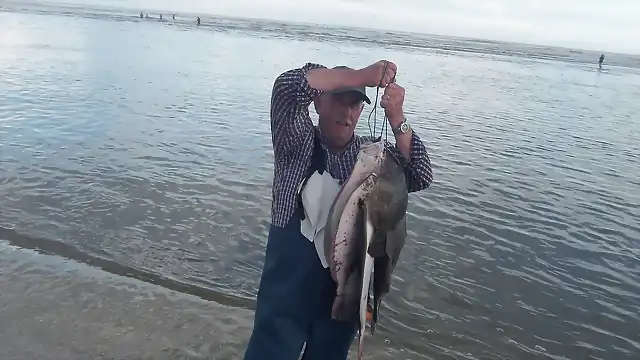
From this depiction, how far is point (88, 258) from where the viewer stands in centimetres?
675

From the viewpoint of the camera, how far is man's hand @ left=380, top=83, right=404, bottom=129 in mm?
2500

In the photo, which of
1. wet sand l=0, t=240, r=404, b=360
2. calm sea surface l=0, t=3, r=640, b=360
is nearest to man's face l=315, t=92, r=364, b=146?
wet sand l=0, t=240, r=404, b=360

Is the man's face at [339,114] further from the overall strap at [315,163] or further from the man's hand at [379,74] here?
the man's hand at [379,74]

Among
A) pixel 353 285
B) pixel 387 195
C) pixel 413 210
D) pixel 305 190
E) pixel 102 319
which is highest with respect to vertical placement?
pixel 387 195

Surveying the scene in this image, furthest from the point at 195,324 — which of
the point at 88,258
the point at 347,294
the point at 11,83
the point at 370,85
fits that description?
the point at 11,83

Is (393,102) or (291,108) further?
(291,108)

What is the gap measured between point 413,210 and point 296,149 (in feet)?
22.2

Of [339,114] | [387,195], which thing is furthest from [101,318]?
[387,195]

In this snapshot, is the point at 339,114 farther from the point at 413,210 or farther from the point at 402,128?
the point at 413,210

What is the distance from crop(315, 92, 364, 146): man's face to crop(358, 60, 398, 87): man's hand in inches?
9.7

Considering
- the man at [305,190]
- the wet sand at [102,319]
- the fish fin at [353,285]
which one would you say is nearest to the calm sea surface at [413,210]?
the wet sand at [102,319]

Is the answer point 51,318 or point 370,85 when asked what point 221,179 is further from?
point 370,85

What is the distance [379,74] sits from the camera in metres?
2.45

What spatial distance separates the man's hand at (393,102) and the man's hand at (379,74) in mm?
42
